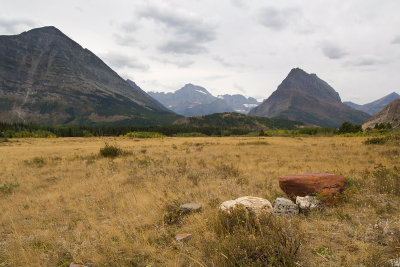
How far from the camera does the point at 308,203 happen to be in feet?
21.4

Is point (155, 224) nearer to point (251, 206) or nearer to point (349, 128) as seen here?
point (251, 206)

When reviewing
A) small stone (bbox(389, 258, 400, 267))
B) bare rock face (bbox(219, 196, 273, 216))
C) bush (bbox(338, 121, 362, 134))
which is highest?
bush (bbox(338, 121, 362, 134))

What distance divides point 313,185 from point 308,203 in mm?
1034

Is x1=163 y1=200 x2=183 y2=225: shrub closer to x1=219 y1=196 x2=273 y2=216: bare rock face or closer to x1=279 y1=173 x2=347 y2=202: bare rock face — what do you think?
x1=219 y1=196 x2=273 y2=216: bare rock face

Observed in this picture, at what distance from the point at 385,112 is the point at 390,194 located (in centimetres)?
10833

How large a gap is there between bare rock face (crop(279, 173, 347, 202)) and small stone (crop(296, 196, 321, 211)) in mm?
476

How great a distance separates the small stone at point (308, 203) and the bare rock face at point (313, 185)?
476 millimetres

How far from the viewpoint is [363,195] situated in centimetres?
741

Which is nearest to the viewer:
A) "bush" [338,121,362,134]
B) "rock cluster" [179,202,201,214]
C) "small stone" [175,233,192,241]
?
"small stone" [175,233,192,241]

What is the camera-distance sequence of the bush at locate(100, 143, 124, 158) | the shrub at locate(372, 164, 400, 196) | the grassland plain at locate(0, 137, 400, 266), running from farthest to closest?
the bush at locate(100, 143, 124, 158) → the shrub at locate(372, 164, 400, 196) → the grassland plain at locate(0, 137, 400, 266)

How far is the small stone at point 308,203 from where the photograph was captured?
6473 mm

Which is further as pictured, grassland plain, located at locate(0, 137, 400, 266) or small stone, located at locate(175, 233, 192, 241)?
small stone, located at locate(175, 233, 192, 241)

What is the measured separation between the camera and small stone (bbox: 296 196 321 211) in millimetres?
6473

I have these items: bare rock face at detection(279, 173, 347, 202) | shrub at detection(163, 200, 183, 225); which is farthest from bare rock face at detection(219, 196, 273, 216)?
bare rock face at detection(279, 173, 347, 202)
